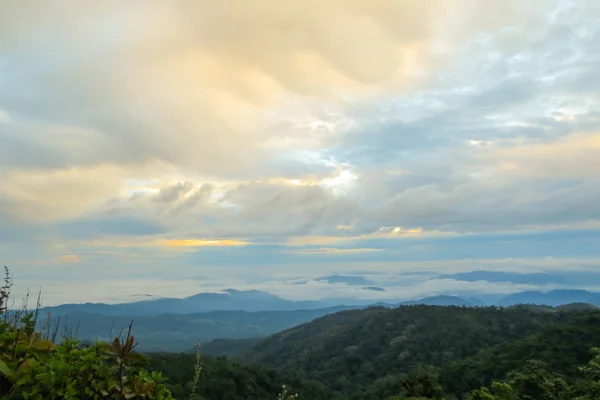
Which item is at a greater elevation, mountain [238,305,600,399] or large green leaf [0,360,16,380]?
large green leaf [0,360,16,380]

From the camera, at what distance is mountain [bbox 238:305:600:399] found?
5022 centimetres

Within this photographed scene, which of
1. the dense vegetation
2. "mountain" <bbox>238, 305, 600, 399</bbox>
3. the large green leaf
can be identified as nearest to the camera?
the large green leaf

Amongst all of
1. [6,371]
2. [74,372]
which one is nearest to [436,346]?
[74,372]

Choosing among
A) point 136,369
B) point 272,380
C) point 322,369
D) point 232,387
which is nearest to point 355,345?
point 322,369

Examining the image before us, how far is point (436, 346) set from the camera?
108m

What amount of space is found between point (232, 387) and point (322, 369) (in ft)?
200

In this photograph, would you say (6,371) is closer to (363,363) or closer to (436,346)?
(436,346)

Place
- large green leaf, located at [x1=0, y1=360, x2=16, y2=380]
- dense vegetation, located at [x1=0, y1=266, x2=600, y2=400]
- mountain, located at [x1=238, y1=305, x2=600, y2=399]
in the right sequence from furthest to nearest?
mountain, located at [x1=238, y1=305, x2=600, y2=399]
dense vegetation, located at [x1=0, y1=266, x2=600, y2=400]
large green leaf, located at [x1=0, y1=360, x2=16, y2=380]

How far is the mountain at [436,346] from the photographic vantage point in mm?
50219

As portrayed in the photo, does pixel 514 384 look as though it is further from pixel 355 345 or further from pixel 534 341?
pixel 355 345

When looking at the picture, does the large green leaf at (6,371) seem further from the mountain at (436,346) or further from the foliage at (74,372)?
the mountain at (436,346)

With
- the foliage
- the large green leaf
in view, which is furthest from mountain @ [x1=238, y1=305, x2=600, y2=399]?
the large green leaf

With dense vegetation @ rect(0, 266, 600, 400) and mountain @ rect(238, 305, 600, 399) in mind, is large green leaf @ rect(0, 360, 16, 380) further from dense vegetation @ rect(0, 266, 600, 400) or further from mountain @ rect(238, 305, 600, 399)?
mountain @ rect(238, 305, 600, 399)

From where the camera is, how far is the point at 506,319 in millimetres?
123938
